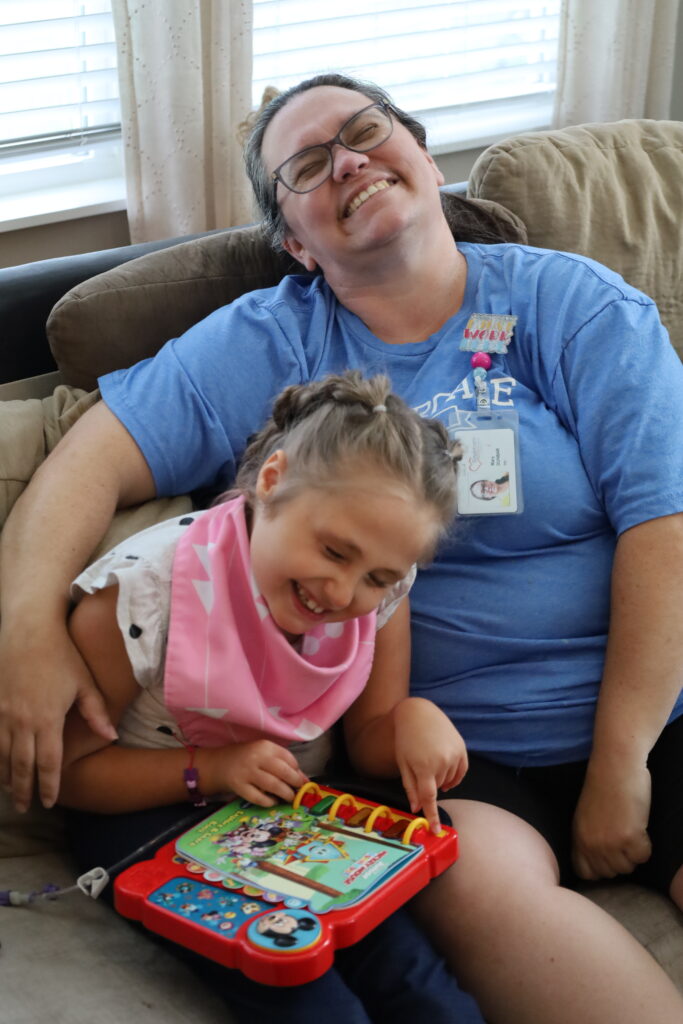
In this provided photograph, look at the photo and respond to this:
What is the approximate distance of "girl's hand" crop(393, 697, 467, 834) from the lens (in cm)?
122

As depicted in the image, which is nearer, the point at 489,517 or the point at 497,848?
the point at 497,848

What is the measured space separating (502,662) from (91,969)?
0.63 metres

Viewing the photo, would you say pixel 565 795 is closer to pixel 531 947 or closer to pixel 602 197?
pixel 531 947

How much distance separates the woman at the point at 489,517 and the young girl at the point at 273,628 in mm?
81

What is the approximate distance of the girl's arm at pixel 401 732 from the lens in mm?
1236

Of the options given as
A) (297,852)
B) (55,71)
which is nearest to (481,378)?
(297,852)

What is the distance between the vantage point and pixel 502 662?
4.75 ft

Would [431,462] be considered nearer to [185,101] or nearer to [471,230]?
[471,230]

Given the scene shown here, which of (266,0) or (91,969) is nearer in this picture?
(91,969)

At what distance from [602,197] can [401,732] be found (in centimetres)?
110

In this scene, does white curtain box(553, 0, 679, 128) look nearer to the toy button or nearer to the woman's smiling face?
the woman's smiling face

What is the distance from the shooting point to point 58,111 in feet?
8.07

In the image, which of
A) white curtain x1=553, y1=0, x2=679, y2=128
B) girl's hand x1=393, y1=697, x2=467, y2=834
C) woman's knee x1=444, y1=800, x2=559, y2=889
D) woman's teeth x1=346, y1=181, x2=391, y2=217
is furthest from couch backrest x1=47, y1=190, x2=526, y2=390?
white curtain x1=553, y1=0, x2=679, y2=128

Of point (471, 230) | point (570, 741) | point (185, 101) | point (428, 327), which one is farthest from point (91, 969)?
point (185, 101)
